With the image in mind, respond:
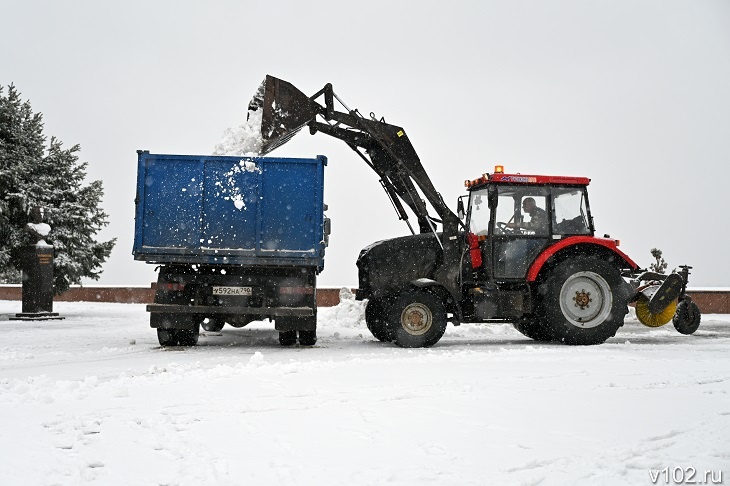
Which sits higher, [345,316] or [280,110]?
[280,110]

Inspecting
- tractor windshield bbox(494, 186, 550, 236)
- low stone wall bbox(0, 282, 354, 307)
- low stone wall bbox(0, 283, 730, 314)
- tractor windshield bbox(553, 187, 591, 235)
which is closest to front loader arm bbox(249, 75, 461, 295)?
tractor windshield bbox(494, 186, 550, 236)

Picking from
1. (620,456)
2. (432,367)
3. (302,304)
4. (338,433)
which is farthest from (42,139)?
(620,456)

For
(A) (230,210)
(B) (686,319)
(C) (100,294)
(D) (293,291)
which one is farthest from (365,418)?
(C) (100,294)

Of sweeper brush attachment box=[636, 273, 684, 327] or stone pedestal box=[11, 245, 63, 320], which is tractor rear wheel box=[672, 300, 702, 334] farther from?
stone pedestal box=[11, 245, 63, 320]

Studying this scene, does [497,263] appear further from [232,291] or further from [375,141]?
[232,291]

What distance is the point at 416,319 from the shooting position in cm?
990

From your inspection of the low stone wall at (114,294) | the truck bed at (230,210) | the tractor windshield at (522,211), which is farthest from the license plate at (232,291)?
the low stone wall at (114,294)

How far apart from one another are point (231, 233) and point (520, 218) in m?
4.66

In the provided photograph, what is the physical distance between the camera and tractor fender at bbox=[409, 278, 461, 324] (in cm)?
988

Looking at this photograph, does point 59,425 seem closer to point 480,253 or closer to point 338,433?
point 338,433

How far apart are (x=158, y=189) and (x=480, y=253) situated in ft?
16.8

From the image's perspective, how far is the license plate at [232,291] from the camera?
962 centimetres

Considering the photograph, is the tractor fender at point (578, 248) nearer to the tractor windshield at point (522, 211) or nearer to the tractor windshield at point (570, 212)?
the tractor windshield at point (570, 212)

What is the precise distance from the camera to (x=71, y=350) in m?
9.80
